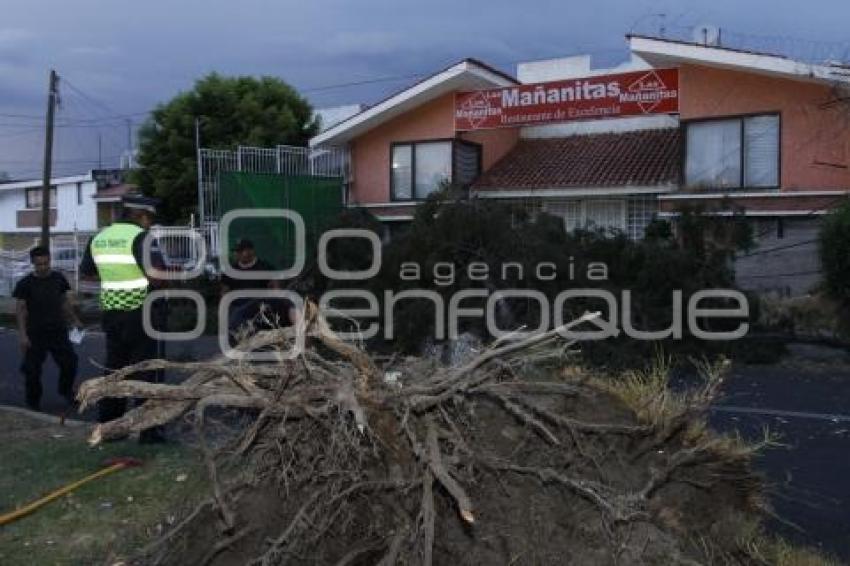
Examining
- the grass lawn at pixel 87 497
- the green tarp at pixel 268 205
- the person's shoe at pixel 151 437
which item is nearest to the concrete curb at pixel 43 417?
the grass lawn at pixel 87 497

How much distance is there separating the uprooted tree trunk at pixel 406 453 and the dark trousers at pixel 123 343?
2152 millimetres

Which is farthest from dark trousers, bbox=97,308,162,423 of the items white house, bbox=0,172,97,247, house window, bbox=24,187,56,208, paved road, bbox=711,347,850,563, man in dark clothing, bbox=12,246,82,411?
house window, bbox=24,187,56,208

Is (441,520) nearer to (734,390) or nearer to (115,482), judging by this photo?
(115,482)

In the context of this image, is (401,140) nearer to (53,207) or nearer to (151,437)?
(151,437)

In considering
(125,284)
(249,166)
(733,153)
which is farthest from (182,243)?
(125,284)

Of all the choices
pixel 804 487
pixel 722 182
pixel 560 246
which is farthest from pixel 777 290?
pixel 804 487

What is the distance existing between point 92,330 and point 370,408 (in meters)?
16.8

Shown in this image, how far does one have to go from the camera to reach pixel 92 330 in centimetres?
2003

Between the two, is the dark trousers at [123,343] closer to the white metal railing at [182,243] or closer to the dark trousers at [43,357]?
the dark trousers at [43,357]

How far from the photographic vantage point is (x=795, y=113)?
60.7ft

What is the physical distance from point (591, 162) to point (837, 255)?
28.1ft

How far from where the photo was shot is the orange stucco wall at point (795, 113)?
59.2ft

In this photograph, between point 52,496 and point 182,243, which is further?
point 182,243

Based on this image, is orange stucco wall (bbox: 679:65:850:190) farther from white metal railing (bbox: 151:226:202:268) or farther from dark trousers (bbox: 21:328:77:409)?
dark trousers (bbox: 21:328:77:409)
